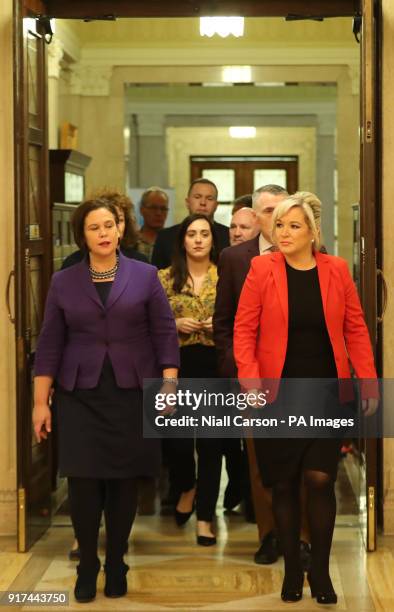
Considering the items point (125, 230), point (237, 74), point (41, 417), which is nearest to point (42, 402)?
point (41, 417)

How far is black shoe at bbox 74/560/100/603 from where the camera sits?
4.80m

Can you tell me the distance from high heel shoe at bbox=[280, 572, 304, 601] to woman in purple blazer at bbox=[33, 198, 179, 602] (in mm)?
716

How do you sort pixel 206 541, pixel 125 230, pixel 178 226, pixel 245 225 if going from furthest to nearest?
pixel 178 226 < pixel 245 225 < pixel 206 541 < pixel 125 230

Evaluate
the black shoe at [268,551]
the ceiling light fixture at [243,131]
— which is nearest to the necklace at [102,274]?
the black shoe at [268,551]

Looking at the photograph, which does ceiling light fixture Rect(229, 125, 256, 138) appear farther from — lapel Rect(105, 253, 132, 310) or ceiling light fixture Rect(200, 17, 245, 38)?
lapel Rect(105, 253, 132, 310)

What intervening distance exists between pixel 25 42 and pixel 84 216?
4.57 ft

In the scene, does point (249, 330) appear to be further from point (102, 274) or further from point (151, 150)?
point (151, 150)

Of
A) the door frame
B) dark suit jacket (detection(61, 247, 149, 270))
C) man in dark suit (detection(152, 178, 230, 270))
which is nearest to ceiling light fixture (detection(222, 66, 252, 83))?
man in dark suit (detection(152, 178, 230, 270))

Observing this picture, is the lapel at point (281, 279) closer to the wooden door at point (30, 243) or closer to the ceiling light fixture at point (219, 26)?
the wooden door at point (30, 243)

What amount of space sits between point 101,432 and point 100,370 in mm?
271

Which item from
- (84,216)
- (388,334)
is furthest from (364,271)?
(84,216)

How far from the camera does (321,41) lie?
38.4 ft

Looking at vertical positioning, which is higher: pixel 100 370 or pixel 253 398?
pixel 100 370

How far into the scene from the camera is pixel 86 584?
4.82 m
